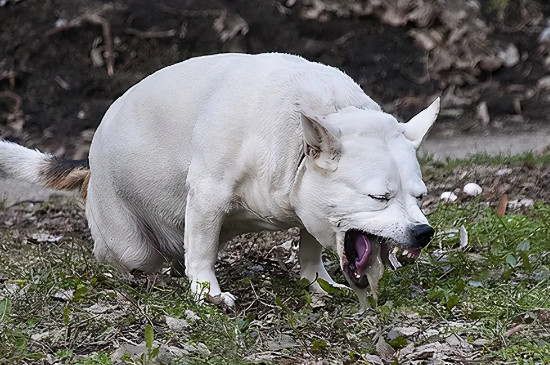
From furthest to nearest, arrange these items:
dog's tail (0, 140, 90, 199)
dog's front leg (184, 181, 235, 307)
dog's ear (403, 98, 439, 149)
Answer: dog's tail (0, 140, 90, 199)
dog's front leg (184, 181, 235, 307)
dog's ear (403, 98, 439, 149)

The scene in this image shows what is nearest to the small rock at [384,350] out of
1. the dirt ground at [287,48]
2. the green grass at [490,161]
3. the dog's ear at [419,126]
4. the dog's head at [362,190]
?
the dog's head at [362,190]

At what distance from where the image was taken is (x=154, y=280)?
184 inches

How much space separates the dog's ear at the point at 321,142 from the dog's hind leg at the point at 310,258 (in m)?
0.90

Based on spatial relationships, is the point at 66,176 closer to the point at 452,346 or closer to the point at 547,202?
the point at 452,346

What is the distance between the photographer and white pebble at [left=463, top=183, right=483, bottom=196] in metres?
6.93

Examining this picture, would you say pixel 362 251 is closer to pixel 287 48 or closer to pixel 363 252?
pixel 363 252

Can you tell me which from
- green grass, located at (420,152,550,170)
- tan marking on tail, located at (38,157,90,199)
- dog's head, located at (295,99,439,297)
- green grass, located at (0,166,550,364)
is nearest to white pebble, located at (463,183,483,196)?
green grass, located at (420,152,550,170)

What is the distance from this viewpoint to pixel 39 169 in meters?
5.60

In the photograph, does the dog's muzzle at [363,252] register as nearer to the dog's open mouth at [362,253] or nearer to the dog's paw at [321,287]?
the dog's open mouth at [362,253]

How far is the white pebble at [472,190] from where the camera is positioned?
6926 millimetres

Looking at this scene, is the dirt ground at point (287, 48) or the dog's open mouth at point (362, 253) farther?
the dirt ground at point (287, 48)

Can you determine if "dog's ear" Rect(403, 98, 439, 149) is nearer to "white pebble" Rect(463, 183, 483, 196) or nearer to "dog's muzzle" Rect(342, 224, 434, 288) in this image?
"dog's muzzle" Rect(342, 224, 434, 288)

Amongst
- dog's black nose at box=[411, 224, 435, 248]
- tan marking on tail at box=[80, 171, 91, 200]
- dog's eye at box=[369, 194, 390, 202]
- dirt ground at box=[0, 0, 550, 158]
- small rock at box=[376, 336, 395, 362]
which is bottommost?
dirt ground at box=[0, 0, 550, 158]

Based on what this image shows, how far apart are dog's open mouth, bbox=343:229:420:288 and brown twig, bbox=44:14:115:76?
20.3 feet
